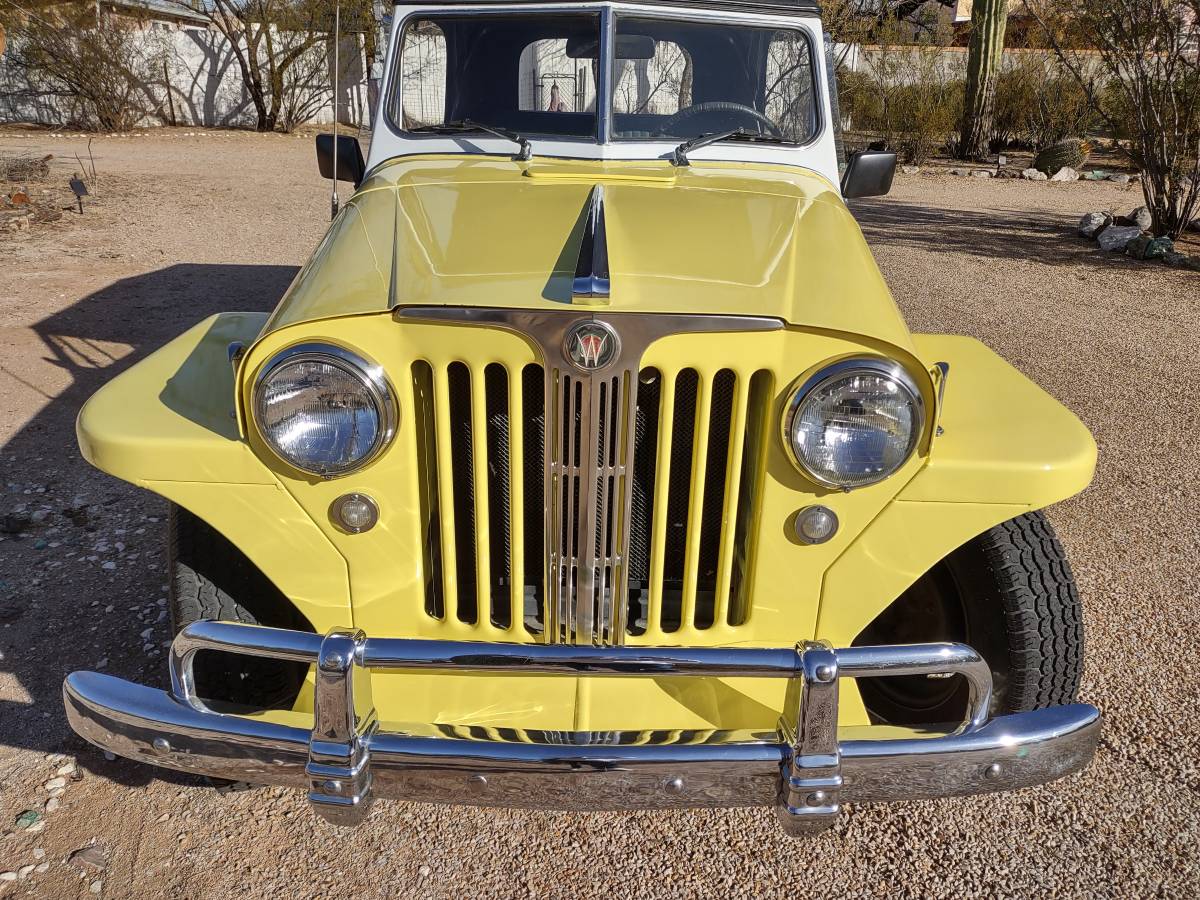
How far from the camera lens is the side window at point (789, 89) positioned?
10.2ft

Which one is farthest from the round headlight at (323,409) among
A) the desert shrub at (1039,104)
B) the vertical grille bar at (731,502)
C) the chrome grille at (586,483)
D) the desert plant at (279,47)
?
the desert plant at (279,47)

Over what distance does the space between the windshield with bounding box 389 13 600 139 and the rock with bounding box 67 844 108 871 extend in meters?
2.32

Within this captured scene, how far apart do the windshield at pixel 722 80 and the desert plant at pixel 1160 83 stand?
713cm

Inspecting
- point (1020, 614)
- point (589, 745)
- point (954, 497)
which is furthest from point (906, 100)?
point (589, 745)

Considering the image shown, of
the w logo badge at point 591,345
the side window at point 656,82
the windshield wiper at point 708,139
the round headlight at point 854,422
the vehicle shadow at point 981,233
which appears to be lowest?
the vehicle shadow at point 981,233

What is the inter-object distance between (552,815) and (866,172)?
7.55 ft

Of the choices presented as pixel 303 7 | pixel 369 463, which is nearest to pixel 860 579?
pixel 369 463

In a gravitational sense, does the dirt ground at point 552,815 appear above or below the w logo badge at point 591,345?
below

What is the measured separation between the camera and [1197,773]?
96.7 inches

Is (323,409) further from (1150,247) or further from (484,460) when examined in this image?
(1150,247)

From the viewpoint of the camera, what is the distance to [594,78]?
9.75 ft

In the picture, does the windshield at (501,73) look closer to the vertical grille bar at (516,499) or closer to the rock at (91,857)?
the vertical grille bar at (516,499)

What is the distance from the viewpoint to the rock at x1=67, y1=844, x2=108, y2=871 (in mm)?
2107

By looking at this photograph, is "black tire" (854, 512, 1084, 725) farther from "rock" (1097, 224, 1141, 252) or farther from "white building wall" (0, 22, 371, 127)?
"white building wall" (0, 22, 371, 127)
